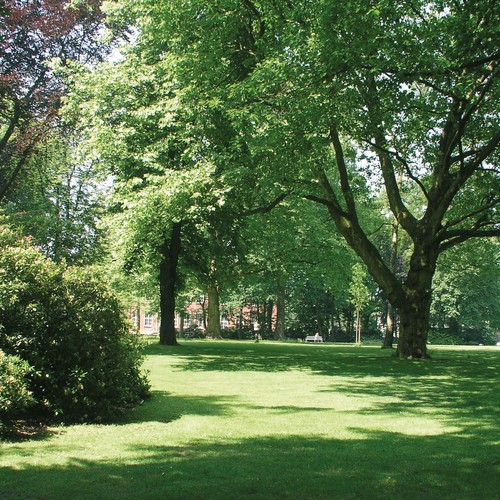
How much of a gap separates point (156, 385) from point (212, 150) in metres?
9.17

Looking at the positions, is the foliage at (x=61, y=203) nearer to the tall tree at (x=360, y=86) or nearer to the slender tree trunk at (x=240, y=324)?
the tall tree at (x=360, y=86)

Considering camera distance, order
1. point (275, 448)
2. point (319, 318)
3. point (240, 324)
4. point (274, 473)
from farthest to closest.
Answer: point (240, 324) < point (319, 318) < point (275, 448) < point (274, 473)

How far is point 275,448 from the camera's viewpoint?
6.80 m

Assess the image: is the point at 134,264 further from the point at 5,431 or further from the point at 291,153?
the point at 5,431

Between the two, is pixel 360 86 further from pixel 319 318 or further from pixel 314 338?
pixel 319 318

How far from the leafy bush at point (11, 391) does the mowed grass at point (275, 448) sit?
1.55 feet

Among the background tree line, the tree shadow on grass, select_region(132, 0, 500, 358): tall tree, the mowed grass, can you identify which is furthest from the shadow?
select_region(132, 0, 500, 358): tall tree

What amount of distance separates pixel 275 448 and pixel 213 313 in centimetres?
3295

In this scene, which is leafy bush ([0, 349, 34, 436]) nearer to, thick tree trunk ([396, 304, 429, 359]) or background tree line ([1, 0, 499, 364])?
background tree line ([1, 0, 499, 364])

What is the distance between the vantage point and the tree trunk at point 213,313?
1464 inches

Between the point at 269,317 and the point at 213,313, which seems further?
the point at 269,317

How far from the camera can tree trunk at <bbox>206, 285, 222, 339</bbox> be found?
3719cm

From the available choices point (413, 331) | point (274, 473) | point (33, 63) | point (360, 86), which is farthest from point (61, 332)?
point (33, 63)

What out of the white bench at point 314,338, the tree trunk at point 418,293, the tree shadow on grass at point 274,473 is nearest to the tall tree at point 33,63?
the tree trunk at point 418,293
